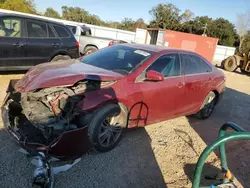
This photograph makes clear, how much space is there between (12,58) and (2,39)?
20.4 inches

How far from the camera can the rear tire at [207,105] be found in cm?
523

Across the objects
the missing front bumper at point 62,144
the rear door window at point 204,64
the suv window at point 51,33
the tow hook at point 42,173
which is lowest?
the tow hook at point 42,173

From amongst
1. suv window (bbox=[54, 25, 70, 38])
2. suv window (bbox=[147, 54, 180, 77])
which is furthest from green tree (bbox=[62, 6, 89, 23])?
suv window (bbox=[147, 54, 180, 77])

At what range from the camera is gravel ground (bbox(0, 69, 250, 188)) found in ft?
9.19

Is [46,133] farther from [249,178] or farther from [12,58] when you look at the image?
[12,58]

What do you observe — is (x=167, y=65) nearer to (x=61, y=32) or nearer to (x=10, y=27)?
(x=61, y=32)

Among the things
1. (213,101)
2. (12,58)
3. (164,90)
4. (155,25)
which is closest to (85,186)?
(164,90)

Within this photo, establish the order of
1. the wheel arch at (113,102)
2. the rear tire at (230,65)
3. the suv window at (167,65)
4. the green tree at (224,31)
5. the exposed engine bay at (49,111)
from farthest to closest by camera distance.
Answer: the green tree at (224,31) → the rear tire at (230,65) → the suv window at (167,65) → the wheel arch at (113,102) → the exposed engine bay at (49,111)

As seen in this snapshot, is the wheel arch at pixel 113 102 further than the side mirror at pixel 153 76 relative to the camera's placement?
No

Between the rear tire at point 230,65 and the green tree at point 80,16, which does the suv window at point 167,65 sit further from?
the green tree at point 80,16

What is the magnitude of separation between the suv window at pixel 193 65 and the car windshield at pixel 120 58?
0.86 metres

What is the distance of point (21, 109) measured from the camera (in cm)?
338

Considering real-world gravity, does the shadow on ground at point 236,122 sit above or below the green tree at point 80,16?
below

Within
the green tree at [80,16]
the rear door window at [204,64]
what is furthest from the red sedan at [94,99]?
the green tree at [80,16]
